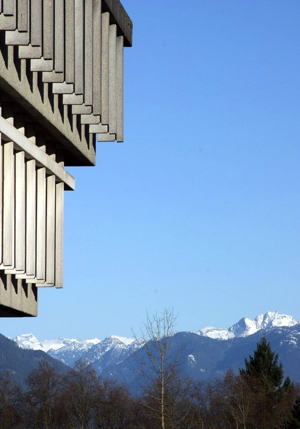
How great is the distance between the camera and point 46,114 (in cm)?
2019

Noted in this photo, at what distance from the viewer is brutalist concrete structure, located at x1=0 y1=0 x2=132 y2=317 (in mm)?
17781

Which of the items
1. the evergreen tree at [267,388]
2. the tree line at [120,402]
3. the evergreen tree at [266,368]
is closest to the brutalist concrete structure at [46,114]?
Result: the evergreen tree at [267,388]

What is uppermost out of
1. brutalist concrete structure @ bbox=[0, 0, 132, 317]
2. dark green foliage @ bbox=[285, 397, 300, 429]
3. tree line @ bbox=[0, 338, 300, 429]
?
brutalist concrete structure @ bbox=[0, 0, 132, 317]

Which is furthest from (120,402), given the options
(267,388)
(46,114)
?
(46,114)

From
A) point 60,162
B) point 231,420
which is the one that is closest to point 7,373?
point 231,420

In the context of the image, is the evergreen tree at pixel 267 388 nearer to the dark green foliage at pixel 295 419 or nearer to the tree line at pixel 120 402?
the tree line at pixel 120 402

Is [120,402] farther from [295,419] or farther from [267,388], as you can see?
[295,419]

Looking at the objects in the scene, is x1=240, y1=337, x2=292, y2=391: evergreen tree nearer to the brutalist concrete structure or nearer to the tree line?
the tree line

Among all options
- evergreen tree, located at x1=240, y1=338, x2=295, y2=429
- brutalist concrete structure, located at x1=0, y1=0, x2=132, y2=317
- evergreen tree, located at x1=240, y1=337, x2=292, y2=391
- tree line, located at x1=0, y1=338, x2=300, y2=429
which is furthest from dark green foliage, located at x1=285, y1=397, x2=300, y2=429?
brutalist concrete structure, located at x1=0, y1=0, x2=132, y2=317

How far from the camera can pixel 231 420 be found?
13500 centimetres

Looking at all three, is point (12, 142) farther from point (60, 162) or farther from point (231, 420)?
point (231, 420)

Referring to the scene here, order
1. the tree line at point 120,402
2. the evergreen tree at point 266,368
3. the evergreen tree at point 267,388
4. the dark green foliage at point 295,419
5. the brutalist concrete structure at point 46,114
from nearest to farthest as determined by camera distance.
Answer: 1. the brutalist concrete structure at point 46,114
2. the dark green foliage at point 295,419
3. the evergreen tree at point 267,388
4. the evergreen tree at point 266,368
5. the tree line at point 120,402

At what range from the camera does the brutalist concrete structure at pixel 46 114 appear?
17781 millimetres

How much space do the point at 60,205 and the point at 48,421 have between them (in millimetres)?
148881
